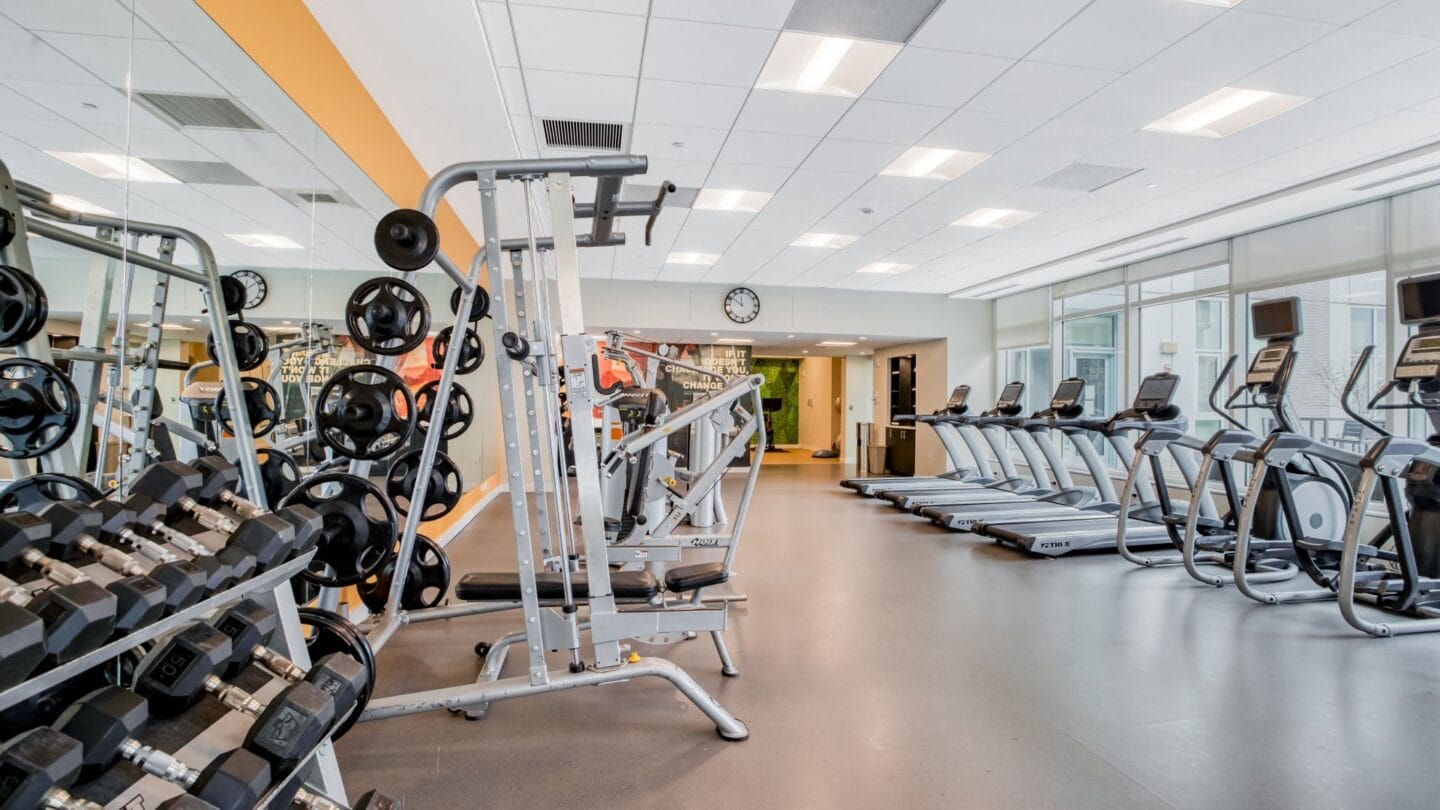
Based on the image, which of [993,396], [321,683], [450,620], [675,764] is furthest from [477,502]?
[993,396]

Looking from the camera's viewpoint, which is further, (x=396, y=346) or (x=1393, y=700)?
(x=1393, y=700)

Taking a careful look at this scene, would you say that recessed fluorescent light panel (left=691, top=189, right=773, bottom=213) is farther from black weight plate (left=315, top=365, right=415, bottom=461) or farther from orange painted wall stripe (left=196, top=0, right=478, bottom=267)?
black weight plate (left=315, top=365, right=415, bottom=461)

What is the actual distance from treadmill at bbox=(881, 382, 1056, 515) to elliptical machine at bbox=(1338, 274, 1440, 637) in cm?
314

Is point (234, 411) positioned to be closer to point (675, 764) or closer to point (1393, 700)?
point (675, 764)

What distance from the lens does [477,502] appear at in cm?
719

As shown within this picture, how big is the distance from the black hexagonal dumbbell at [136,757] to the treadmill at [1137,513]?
5232 millimetres

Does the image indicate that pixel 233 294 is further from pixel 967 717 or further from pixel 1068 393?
pixel 1068 393

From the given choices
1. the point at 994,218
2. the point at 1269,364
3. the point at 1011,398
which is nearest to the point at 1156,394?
the point at 1269,364

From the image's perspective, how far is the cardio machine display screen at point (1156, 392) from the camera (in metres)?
5.11

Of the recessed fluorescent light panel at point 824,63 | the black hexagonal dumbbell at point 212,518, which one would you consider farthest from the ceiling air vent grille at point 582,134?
the black hexagonal dumbbell at point 212,518

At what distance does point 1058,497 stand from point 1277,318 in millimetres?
3273

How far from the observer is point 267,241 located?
8.98ft

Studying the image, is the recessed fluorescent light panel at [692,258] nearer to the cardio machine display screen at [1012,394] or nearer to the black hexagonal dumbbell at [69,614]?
the cardio machine display screen at [1012,394]

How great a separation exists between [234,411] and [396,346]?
59 cm
